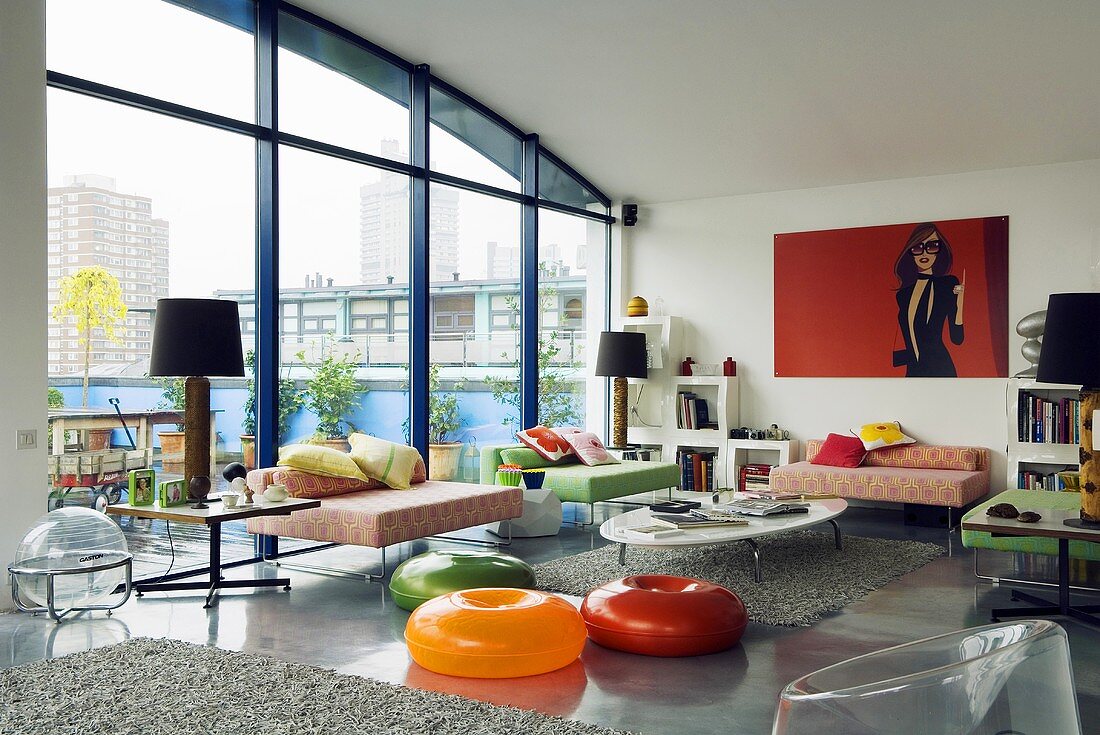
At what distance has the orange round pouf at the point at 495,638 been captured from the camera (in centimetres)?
367

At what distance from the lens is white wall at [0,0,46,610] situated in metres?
4.67

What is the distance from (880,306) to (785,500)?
2938mm

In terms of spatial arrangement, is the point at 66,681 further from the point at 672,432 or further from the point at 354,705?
the point at 672,432

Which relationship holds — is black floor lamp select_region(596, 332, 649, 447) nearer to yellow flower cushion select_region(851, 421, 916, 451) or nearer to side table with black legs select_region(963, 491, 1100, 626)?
yellow flower cushion select_region(851, 421, 916, 451)

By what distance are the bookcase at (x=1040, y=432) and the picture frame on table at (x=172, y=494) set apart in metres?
5.84

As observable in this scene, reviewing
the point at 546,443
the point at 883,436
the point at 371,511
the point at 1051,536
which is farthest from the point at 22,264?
the point at 883,436

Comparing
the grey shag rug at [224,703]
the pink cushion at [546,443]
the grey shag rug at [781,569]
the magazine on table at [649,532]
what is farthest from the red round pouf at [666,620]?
the pink cushion at [546,443]

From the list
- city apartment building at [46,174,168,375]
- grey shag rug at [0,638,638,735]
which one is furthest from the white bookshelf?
grey shag rug at [0,638,638,735]

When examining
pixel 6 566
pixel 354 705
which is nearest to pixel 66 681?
pixel 354 705

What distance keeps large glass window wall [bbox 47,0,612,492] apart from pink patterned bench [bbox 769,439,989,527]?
2.36 metres

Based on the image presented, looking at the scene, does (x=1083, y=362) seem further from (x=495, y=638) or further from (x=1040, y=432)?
(x=1040, y=432)

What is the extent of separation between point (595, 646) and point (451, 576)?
0.88 m

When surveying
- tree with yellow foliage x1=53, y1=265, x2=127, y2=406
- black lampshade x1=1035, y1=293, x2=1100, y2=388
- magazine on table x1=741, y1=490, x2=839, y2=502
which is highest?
tree with yellow foliage x1=53, y1=265, x2=127, y2=406

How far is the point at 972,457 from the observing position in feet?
24.9
